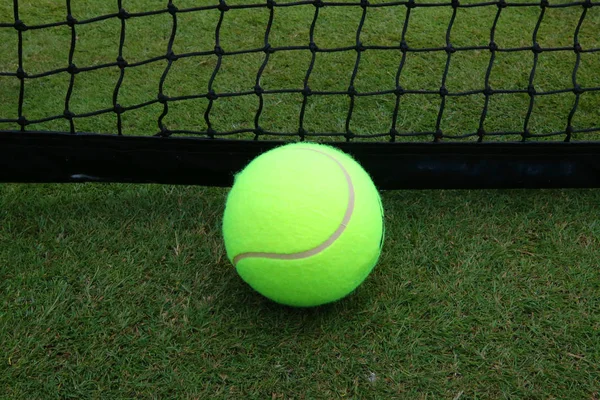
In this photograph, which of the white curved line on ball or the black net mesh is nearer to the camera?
the white curved line on ball

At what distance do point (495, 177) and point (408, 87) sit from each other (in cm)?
73

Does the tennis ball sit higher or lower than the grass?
higher

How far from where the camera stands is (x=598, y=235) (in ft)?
6.30

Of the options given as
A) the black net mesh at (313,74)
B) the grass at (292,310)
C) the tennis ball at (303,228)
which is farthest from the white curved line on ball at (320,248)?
the black net mesh at (313,74)

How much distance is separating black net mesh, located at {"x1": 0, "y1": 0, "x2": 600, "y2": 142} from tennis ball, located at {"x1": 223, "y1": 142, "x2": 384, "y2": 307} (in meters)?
0.50

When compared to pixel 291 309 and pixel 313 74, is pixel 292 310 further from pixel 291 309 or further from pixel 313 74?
pixel 313 74

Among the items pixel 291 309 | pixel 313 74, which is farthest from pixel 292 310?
pixel 313 74

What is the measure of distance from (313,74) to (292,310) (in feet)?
4.33

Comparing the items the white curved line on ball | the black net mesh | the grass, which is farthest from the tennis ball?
the black net mesh

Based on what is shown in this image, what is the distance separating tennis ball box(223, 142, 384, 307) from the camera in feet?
4.84

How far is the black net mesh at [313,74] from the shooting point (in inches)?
92.0

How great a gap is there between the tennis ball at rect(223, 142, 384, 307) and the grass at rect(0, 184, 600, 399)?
0.18 metres

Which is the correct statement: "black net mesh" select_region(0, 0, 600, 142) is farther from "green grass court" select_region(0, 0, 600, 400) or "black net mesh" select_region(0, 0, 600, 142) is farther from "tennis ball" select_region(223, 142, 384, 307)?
"tennis ball" select_region(223, 142, 384, 307)

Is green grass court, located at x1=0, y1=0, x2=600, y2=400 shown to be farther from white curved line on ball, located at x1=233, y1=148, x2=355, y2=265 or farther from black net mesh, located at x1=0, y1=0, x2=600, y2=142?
white curved line on ball, located at x1=233, y1=148, x2=355, y2=265
